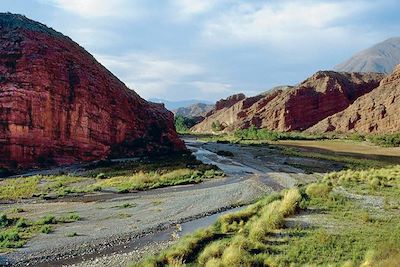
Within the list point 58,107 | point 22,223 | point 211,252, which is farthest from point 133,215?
point 58,107

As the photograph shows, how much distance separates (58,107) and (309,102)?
4958 inches

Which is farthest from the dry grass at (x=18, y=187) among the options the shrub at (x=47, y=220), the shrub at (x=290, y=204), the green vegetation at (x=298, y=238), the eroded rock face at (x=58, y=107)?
the shrub at (x=290, y=204)

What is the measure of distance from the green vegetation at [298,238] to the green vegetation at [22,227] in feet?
30.5

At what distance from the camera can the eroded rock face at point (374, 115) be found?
132250mm

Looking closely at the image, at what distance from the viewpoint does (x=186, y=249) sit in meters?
20.2

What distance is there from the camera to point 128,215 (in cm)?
3183

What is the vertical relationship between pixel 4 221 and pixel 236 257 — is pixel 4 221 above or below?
below

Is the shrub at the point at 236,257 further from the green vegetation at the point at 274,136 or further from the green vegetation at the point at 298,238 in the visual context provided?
the green vegetation at the point at 274,136

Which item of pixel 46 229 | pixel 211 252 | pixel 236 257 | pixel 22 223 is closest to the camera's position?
pixel 236 257

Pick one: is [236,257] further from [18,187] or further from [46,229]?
[18,187]

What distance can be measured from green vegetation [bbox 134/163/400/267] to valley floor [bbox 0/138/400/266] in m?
1.96

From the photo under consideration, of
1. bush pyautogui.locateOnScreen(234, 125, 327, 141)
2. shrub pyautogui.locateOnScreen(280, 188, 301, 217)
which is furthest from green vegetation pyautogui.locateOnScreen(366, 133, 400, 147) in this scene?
shrub pyautogui.locateOnScreen(280, 188, 301, 217)

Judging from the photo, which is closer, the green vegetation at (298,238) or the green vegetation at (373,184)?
the green vegetation at (298,238)

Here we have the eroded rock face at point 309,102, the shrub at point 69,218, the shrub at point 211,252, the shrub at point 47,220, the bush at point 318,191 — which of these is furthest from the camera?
the eroded rock face at point 309,102
